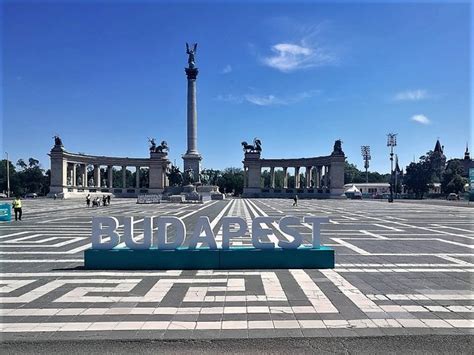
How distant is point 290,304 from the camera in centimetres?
866

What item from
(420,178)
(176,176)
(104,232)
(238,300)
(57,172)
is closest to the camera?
(238,300)

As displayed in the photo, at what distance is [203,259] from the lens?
12234 mm

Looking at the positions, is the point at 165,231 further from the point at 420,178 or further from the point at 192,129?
the point at 420,178

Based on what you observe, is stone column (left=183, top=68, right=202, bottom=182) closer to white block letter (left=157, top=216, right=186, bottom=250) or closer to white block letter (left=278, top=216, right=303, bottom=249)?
white block letter (left=157, top=216, right=186, bottom=250)

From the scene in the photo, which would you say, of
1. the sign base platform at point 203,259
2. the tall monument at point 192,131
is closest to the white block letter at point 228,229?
the sign base platform at point 203,259

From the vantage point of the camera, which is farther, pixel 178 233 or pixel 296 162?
pixel 296 162

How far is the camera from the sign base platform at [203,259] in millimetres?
12219

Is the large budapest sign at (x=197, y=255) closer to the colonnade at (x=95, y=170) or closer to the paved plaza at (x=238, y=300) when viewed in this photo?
the paved plaza at (x=238, y=300)

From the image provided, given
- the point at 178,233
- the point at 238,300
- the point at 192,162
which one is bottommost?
the point at 238,300

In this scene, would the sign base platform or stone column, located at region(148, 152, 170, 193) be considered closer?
the sign base platform

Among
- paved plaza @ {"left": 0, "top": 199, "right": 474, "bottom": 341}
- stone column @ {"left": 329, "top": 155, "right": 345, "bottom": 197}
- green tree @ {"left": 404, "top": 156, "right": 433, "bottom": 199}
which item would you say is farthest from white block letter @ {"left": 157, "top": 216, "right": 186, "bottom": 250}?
green tree @ {"left": 404, "top": 156, "right": 433, "bottom": 199}

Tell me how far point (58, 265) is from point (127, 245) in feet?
7.84

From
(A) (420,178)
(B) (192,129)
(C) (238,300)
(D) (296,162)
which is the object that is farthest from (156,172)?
(C) (238,300)

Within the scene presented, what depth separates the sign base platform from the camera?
12219mm
